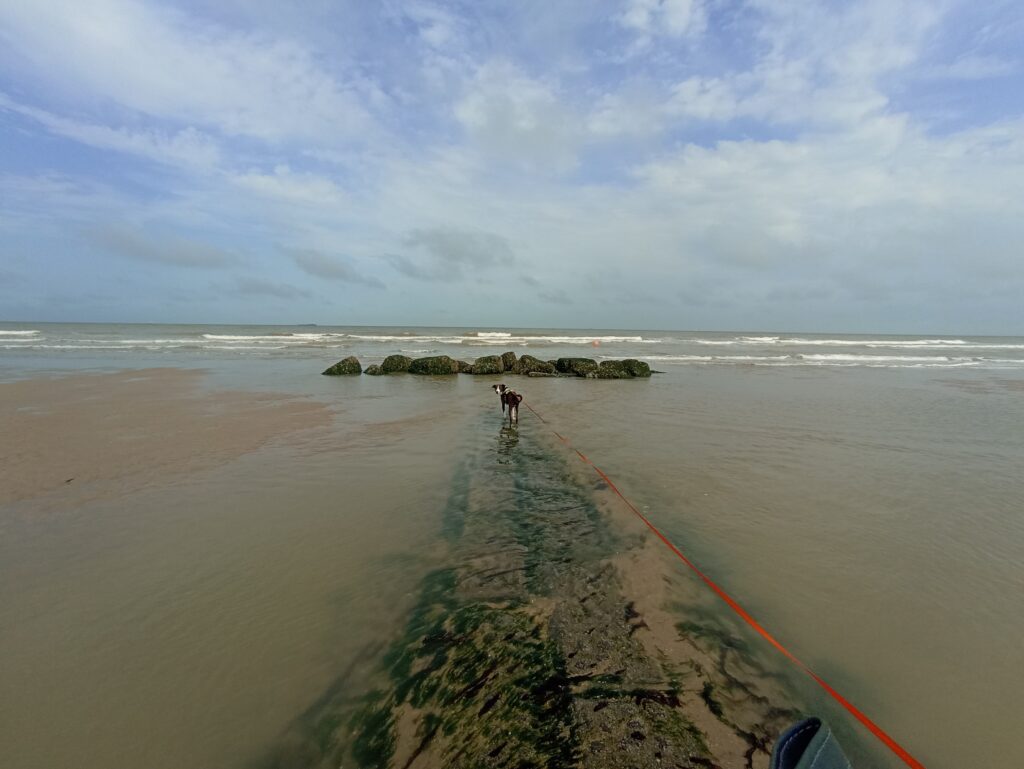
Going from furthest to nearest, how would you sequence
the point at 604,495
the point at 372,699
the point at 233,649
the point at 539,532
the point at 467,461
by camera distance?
the point at 467,461
the point at 604,495
the point at 539,532
the point at 233,649
the point at 372,699

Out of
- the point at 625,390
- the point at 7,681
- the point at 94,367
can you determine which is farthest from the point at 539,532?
the point at 94,367

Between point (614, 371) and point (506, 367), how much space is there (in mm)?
5374

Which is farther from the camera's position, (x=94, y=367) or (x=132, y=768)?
(x=94, y=367)

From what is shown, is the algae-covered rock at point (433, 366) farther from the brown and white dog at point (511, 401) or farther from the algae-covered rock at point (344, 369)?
the brown and white dog at point (511, 401)

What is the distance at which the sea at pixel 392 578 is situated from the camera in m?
2.82

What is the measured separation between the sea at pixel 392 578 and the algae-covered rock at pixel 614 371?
430 inches

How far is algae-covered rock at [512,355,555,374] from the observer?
22.8 metres

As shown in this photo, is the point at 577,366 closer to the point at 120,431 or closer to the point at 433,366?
the point at 433,366

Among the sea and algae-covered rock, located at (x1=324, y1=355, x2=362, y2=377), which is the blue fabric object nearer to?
the sea

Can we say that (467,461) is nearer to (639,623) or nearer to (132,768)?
(639,623)

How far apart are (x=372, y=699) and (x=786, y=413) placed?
13.2 m

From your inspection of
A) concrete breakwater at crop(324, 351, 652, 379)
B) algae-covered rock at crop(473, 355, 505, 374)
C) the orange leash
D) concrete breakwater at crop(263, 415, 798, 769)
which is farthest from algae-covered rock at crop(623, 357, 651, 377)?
concrete breakwater at crop(263, 415, 798, 769)

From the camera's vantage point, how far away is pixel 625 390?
1727 cm

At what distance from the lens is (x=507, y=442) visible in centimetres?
968
